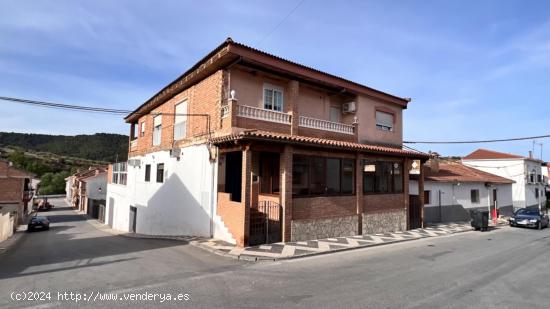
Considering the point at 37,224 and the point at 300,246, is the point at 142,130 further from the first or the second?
the point at 300,246

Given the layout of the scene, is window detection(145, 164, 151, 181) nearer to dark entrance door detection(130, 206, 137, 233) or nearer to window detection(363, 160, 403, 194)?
dark entrance door detection(130, 206, 137, 233)

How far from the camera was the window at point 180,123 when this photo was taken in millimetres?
14961

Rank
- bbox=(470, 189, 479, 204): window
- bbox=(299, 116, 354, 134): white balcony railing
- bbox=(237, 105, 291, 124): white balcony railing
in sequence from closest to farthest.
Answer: bbox=(237, 105, 291, 124): white balcony railing < bbox=(299, 116, 354, 134): white balcony railing < bbox=(470, 189, 479, 204): window

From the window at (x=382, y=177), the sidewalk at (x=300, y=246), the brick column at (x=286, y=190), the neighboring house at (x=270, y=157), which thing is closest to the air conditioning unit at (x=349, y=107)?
the neighboring house at (x=270, y=157)

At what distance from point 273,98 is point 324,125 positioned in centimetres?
283

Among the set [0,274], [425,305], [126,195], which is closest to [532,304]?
[425,305]

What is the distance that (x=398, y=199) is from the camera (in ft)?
51.4

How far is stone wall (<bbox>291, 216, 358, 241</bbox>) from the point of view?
11328 mm

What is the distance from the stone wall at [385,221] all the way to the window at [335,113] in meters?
5.47

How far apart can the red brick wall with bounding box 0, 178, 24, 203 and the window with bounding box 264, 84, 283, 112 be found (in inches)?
1270

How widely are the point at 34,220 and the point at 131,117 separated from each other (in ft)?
48.4

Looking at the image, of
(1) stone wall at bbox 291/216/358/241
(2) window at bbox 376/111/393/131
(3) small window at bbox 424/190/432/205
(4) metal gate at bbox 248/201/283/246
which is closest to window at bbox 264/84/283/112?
(4) metal gate at bbox 248/201/283/246

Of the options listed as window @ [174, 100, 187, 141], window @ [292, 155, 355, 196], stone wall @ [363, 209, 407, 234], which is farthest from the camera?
window @ [174, 100, 187, 141]

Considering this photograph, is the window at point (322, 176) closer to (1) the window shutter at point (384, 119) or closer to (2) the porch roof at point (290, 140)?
(2) the porch roof at point (290, 140)
